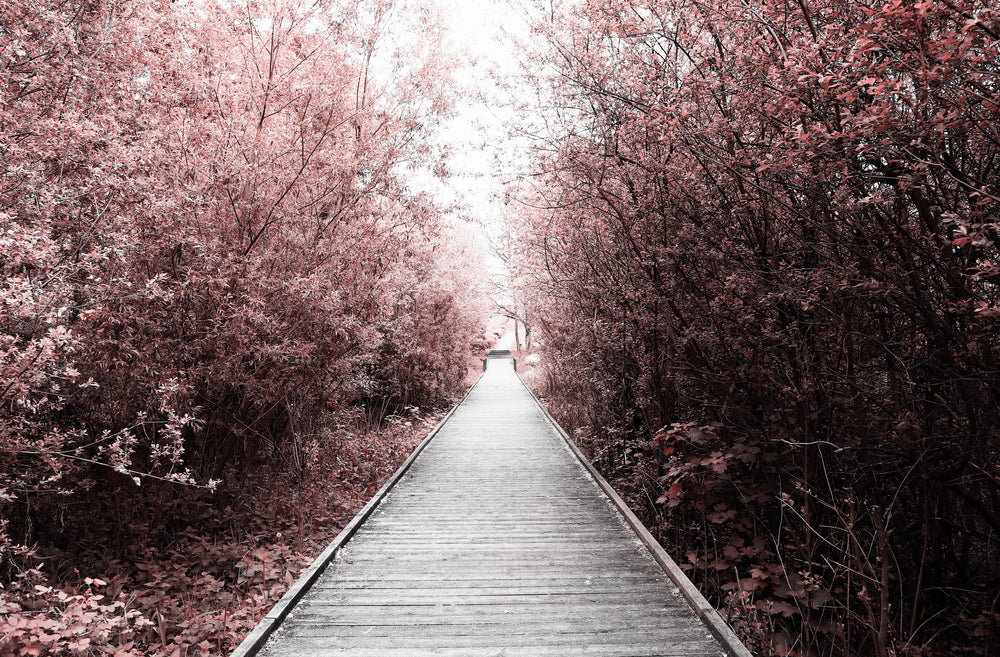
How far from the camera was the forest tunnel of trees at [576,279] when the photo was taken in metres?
2.94

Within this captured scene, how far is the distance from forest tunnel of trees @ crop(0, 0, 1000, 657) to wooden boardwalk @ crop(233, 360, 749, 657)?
0.75 m

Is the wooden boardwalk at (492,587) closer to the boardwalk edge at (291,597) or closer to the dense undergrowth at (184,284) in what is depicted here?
the boardwalk edge at (291,597)

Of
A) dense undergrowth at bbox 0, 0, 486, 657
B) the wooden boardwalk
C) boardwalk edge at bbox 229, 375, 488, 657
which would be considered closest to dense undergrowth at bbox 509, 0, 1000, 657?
the wooden boardwalk

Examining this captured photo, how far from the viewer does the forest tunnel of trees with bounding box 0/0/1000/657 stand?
9.66ft

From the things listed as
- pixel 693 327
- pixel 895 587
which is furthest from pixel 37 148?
pixel 895 587

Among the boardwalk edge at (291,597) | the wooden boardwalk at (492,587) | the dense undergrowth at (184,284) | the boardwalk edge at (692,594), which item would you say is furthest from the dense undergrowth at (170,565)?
the boardwalk edge at (692,594)

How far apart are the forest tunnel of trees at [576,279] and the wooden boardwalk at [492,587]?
75cm

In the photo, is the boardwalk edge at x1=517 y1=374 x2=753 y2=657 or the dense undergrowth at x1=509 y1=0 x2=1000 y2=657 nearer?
the dense undergrowth at x1=509 y1=0 x2=1000 y2=657

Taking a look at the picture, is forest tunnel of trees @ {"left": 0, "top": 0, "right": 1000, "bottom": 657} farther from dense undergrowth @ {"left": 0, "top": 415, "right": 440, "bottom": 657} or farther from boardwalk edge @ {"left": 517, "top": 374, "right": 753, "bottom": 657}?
boardwalk edge @ {"left": 517, "top": 374, "right": 753, "bottom": 657}

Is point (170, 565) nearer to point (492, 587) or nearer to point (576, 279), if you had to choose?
point (492, 587)

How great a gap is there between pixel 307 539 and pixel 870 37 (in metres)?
6.46

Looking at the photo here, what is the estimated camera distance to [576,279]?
7.79 metres

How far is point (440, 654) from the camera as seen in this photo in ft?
10.4

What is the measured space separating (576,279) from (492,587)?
15.4 ft
